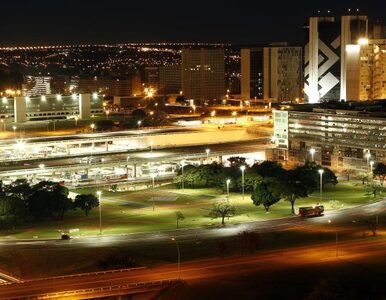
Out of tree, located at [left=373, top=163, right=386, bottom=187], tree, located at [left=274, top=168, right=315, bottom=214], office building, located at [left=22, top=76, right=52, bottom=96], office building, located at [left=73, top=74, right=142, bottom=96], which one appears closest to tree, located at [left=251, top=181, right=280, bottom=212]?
tree, located at [left=274, top=168, right=315, bottom=214]

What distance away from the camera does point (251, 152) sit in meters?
45.3

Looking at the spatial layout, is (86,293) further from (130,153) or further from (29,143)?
(29,143)

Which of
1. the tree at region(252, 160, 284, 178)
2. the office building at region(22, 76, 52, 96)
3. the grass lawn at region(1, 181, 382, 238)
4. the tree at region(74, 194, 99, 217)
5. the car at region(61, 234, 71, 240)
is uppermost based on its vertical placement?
the office building at region(22, 76, 52, 96)

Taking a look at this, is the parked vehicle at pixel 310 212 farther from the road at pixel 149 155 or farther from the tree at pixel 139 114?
the tree at pixel 139 114

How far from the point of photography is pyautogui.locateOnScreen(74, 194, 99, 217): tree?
100 ft

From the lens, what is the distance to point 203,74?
96312 millimetres

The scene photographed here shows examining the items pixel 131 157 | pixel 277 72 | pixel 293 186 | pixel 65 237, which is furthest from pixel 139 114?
pixel 65 237

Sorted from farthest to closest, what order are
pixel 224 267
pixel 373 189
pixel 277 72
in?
pixel 277 72 → pixel 373 189 → pixel 224 267

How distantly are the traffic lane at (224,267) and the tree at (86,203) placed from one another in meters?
8.45

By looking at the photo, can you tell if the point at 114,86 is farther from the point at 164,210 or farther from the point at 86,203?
the point at 86,203

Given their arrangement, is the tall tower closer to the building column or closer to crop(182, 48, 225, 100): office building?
the building column

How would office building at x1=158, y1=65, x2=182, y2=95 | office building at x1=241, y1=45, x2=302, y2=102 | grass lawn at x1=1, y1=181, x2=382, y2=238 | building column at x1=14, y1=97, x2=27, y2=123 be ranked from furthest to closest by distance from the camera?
office building at x1=158, y1=65, x2=182, y2=95 → office building at x1=241, y1=45, x2=302, y2=102 → building column at x1=14, y1=97, x2=27, y2=123 → grass lawn at x1=1, y1=181, x2=382, y2=238

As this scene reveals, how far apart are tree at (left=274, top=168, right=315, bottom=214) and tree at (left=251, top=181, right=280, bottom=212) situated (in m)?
0.23

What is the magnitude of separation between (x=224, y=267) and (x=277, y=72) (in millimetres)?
63005
